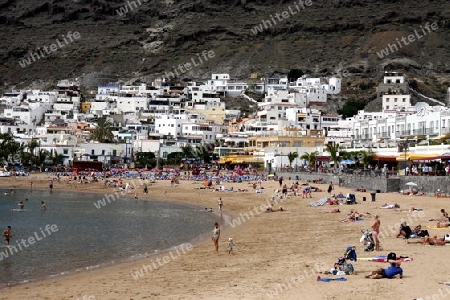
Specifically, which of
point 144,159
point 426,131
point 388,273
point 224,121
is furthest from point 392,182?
point 224,121

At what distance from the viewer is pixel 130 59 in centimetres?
16525

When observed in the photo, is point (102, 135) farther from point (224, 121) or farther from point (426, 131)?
point (426, 131)

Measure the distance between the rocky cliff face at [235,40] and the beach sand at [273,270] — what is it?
10760 centimetres

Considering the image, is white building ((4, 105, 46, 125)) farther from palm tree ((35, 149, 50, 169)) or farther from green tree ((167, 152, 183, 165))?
green tree ((167, 152, 183, 165))

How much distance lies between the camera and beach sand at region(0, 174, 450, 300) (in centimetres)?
1293

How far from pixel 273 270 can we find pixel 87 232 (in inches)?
529

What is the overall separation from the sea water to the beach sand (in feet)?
4.10

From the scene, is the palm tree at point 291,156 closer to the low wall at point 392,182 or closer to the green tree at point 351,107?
the low wall at point 392,182

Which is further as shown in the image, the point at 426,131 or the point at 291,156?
the point at 291,156

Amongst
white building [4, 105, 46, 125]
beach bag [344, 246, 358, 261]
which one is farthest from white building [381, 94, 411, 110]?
beach bag [344, 246, 358, 261]

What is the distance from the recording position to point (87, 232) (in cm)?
2723

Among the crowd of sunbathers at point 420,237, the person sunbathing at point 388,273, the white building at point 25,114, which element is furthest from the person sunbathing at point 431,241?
the white building at point 25,114

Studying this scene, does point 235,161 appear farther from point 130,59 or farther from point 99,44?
point 99,44

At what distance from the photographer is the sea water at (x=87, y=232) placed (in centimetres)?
1942
